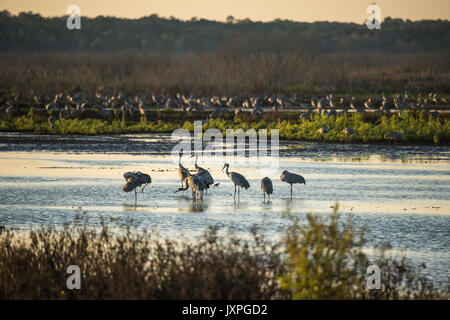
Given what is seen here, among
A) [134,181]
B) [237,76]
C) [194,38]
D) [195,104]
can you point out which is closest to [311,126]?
[195,104]

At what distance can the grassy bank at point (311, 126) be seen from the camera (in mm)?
28891

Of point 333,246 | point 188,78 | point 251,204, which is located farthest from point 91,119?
point 333,246

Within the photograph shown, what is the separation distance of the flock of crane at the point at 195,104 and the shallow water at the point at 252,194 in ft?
48.3

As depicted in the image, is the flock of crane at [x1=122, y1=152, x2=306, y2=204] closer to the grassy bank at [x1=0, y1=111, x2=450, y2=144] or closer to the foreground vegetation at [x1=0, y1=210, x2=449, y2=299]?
the foreground vegetation at [x1=0, y1=210, x2=449, y2=299]

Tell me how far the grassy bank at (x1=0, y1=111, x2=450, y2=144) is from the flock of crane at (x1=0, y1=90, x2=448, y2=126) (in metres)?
3.28

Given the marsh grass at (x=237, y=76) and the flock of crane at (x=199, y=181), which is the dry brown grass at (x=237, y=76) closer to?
the marsh grass at (x=237, y=76)

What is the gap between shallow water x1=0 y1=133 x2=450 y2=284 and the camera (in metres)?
12.3

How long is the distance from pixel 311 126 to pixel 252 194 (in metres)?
16.3

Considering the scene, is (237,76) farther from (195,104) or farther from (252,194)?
(252,194)

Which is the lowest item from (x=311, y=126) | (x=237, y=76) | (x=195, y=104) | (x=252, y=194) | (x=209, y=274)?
(x=252, y=194)

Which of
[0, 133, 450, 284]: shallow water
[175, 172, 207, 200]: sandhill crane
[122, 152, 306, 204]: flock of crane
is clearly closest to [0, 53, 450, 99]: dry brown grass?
[0, 133, 450, 284]: shallow water

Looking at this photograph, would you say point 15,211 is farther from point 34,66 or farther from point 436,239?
point 34,66

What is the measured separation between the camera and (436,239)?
11.7 m

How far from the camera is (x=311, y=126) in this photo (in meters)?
32.2
